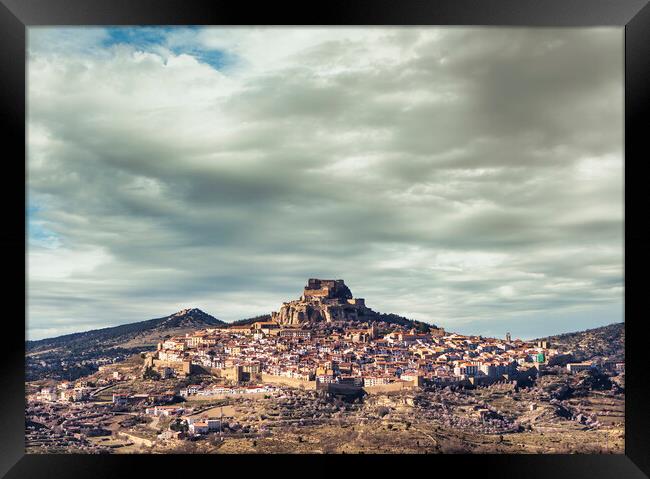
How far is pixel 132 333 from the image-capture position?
2342 cm

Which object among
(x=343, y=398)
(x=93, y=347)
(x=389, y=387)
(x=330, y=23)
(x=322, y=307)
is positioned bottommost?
(x=343, y=398)

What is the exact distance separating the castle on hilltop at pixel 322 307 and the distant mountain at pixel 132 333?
7.61m

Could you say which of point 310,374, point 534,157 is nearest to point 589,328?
point 534,157

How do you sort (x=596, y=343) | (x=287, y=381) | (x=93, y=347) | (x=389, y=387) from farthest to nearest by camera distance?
(x=287, y=381) → (x=389, y=387) → (x=93, y=347) → (x=596, y=343)

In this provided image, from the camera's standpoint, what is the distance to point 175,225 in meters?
17.8

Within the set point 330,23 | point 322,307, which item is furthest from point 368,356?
point 330,23

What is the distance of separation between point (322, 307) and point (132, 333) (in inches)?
480

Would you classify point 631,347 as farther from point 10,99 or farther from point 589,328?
point 589,328

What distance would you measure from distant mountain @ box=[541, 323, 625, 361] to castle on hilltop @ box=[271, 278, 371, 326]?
450 inches

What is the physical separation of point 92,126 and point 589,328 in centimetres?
1789

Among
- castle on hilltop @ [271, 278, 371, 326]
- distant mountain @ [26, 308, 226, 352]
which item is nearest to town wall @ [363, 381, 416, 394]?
castle on hilltop @ [271, 278, 371, 326]

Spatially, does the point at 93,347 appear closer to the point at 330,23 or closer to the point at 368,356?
the point at 368,356

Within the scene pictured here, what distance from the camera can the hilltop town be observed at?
1991cm

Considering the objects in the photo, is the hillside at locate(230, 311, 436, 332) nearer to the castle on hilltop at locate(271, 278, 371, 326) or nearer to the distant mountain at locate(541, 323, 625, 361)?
the castle on hilltop at locate(271, 278, 371, 326)
